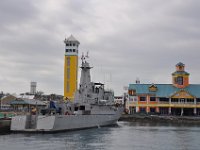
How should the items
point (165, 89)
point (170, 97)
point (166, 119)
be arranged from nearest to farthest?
point (166, 119), point (170, 97), point (165, 89)

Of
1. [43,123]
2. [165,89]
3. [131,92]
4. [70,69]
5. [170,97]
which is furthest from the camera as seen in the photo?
[70,69]

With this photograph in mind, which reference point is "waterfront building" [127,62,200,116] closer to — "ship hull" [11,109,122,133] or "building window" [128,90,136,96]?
"building window" [128,90,136,96]

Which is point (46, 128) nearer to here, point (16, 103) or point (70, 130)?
point (70, 130)

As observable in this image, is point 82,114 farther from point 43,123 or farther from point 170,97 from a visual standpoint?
point 170,97

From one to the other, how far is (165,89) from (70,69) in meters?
26.7

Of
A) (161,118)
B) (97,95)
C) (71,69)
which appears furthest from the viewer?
Answer: (71,69)

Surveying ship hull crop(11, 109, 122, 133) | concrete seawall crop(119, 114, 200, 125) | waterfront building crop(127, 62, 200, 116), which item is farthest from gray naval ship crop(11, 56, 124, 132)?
waterfront building crop(127, 62, 200, 116)

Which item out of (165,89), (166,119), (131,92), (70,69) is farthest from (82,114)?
(70,69)

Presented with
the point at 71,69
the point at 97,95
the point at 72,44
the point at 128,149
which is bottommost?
the point at 128,149

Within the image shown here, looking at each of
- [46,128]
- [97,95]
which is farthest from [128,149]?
[97,95]

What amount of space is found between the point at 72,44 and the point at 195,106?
124 feet

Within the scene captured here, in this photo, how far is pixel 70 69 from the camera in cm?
10256

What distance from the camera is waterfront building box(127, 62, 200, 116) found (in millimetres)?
93875

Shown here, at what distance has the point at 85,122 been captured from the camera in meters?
55.6
